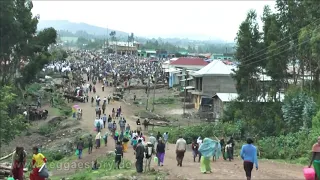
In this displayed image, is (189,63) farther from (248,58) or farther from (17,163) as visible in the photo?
(17,163)

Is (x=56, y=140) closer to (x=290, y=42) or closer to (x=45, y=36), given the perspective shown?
(x=45, y=36)

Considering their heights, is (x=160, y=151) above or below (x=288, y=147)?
above

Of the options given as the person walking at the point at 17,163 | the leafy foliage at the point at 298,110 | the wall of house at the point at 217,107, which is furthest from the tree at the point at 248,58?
the person walking at the point at 17,163

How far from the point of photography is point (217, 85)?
45.5 meters

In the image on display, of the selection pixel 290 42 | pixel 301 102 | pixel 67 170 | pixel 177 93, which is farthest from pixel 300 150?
pixel 177 93

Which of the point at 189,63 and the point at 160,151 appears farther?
the point at 189,63

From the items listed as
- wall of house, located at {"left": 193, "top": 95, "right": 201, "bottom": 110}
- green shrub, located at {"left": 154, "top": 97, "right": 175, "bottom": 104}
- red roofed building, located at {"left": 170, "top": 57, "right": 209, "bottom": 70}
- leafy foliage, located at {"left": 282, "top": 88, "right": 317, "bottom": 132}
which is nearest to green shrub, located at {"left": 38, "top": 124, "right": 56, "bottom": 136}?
leafy foliage, located at {"left": 282, "top": 88, "right": 317, "bottom": 132}

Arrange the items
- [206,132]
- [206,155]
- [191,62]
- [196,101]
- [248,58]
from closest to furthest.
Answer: [206,155] → [206,132] → [248,58] → [196,101] → [191,62]

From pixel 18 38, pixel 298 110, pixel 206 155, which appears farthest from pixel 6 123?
pixel 298 110

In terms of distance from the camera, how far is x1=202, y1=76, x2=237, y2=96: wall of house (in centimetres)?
4538

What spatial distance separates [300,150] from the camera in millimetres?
20797

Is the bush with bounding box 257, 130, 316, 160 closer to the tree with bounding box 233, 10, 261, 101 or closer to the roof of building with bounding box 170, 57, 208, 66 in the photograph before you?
the tree with bounding box 233, 10, 261, 101

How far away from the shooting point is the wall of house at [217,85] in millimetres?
45375

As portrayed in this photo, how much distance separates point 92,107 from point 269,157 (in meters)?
25.5
